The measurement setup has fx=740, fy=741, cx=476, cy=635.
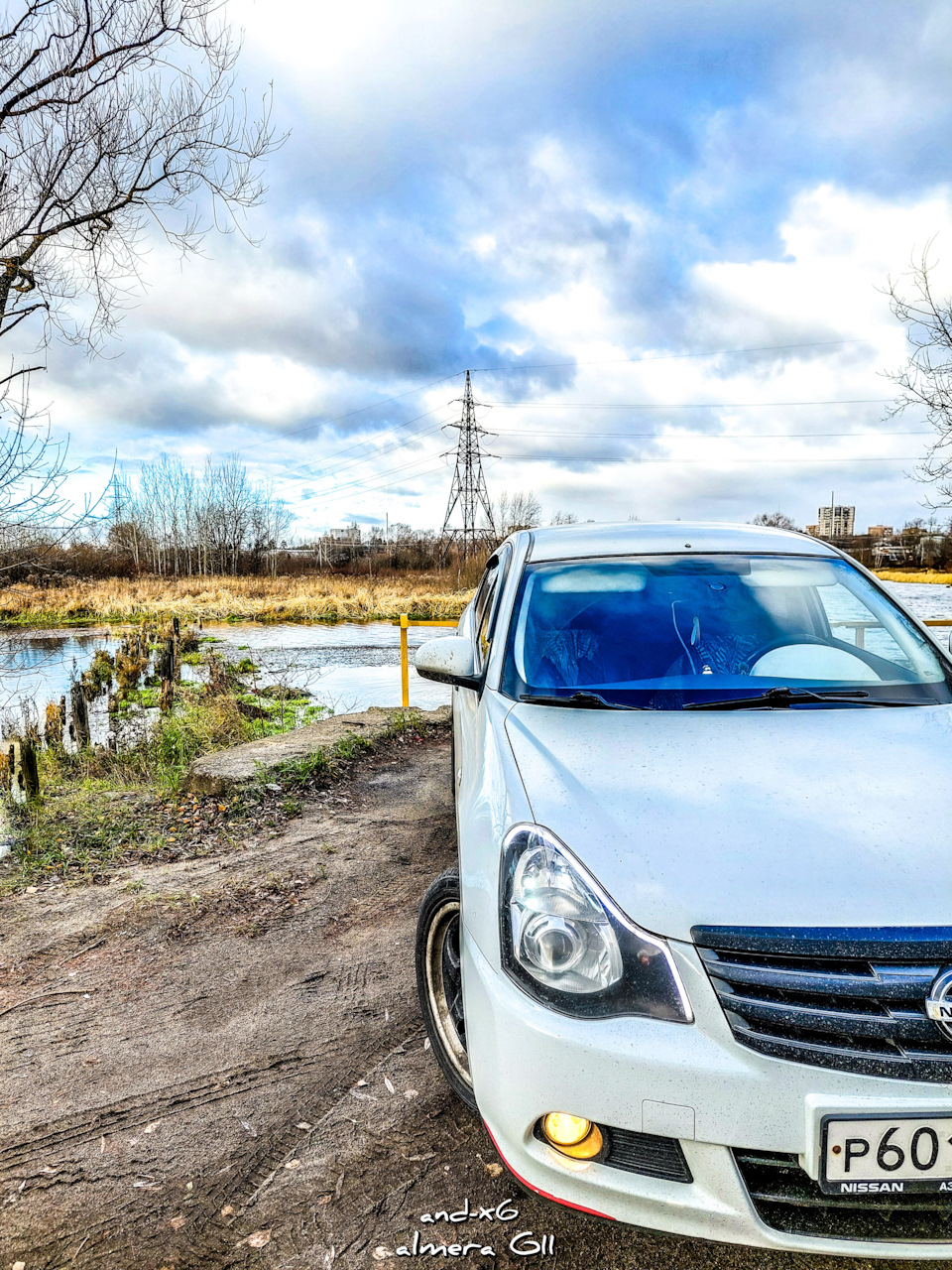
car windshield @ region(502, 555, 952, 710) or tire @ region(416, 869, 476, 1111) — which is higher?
car windshield @ region(502, 555, 952, 710)

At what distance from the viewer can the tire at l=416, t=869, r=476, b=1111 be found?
220 centimetres

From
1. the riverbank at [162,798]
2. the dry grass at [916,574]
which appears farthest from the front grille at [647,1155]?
the dry grass at [916,574]

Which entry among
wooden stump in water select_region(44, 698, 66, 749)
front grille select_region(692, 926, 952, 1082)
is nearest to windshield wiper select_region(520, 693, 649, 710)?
front grille select_region(692, 926, 952, 1082)

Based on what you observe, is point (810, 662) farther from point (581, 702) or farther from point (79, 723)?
point (79, 723)

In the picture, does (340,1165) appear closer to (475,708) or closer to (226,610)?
(475,708)

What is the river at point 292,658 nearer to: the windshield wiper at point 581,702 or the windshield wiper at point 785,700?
the windshield wiper at point 785,700

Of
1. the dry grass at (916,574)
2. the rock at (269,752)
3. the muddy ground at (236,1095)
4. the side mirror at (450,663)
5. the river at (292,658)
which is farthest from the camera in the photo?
the dry grass at (916,574)

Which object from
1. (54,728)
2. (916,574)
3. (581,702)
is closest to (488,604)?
(581,702)

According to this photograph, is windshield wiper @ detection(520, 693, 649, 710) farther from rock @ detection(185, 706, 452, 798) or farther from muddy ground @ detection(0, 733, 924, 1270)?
rock @ detection(185, 706, 452, 798)

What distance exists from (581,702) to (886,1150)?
1214mm

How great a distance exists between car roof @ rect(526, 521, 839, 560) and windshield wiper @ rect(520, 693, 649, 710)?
0.87 m

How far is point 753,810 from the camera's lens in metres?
1.65

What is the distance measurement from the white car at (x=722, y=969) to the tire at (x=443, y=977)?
0.37 ft

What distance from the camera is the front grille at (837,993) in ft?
4.43
